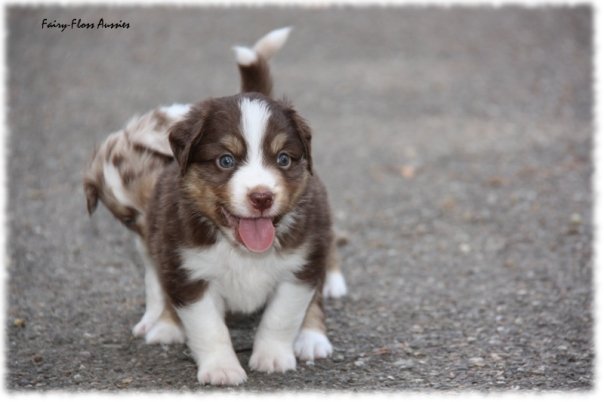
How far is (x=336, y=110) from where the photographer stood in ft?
38.9

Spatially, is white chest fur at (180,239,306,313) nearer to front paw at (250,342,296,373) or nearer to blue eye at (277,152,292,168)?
front paw at (250,342,296,373)

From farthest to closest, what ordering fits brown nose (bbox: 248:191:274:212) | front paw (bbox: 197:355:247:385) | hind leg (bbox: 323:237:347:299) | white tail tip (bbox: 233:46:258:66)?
hind leg (bbox: 323:237:347:299) < white tail tip (bbox: 233:46:258:66) < front paw (bbox: 197:355:247:385) < brown nose (bbox: 248:191:274:212)

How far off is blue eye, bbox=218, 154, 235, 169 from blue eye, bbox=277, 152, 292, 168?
0.22 meters

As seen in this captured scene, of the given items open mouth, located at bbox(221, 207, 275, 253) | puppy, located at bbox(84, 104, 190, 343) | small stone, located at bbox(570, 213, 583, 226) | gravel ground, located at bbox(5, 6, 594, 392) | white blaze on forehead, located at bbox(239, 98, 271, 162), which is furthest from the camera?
small stone, located at bbox(570, 213, 583, 226)

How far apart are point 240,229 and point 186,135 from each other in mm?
529

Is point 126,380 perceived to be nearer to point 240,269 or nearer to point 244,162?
point 240,269

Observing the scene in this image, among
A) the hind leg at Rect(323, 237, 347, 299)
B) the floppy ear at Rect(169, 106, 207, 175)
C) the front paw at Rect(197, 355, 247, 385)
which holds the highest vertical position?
the floppy ear at Rect(169, 106, 207, 175)

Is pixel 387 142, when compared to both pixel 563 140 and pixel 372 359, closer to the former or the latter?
pixel 563 140

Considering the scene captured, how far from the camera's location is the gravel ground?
487 centimetres

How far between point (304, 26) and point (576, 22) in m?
4.88

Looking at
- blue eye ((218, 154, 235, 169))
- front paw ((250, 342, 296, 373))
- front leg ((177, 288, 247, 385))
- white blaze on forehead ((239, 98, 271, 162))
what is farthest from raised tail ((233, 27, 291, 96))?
front paw ((250, 342, 296, 373))

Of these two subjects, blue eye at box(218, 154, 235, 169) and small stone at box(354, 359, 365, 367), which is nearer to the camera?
Answer: blue eye at box(218, 154, 235, 169)

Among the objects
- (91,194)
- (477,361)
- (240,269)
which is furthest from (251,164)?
(477,361)

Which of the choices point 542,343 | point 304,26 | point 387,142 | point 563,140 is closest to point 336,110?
point 387,142
